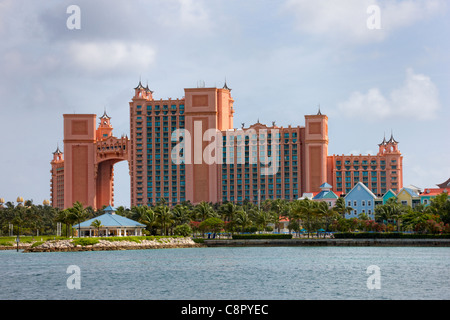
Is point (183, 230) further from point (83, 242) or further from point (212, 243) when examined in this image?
point (83, 242)

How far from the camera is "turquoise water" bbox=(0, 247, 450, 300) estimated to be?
6016cm

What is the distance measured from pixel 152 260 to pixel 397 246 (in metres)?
49.5

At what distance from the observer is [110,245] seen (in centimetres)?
13350

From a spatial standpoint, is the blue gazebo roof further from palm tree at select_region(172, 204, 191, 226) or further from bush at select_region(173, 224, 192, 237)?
palm tree at select_region(172, 204, 191, 226)

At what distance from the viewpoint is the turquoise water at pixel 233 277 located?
60.2 m

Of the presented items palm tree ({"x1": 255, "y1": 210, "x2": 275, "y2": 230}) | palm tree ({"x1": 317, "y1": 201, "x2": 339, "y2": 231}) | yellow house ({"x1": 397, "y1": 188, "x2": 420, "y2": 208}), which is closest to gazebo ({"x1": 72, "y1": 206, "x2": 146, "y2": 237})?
palm tree ({"x1": 255, "y1": 210, "x2": 275, "y2": 230})

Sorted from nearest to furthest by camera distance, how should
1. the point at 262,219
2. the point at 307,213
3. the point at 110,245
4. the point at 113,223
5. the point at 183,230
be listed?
the point at 110,245 < the point at 113,223 < the point at 307,213 < the point at 183,230 < the point at 262,219

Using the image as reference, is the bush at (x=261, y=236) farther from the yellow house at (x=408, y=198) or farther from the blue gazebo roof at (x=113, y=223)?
the yellow house at (x=408, y=198)

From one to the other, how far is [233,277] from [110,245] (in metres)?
62.5

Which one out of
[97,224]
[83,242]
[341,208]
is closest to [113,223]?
[97,224]

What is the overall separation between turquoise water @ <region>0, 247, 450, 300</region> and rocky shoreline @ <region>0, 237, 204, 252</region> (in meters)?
21.6
